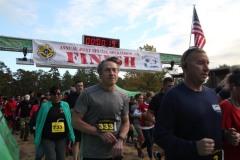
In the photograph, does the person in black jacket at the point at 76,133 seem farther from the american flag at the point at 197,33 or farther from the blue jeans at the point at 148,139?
the american flag at the point at 197,33

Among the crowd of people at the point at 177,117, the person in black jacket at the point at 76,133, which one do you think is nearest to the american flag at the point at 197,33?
the person in black jacket at the point at 76,133

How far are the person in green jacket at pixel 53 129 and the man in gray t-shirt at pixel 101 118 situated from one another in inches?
103

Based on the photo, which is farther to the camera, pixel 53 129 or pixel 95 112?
pixel 53 129

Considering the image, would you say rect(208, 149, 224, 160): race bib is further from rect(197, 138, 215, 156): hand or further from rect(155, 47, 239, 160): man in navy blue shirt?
rect(197, 138, 215, 156): hand

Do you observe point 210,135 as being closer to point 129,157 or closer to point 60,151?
point 60,151

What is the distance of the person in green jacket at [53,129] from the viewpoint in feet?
19.5

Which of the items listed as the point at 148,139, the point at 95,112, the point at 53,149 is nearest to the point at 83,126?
the point at 95,112

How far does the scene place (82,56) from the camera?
16.8 metres

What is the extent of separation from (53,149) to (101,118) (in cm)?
286

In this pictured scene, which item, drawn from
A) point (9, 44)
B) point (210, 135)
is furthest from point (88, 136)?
point (9, 44)

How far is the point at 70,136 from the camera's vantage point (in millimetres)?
6262

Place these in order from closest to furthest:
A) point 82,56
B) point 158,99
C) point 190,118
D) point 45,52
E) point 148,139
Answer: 1. point 190,118
2. point 158,99
3. point 148,139
4. point 45,52
5. point 82,56

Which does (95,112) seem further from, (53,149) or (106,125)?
(53,149)

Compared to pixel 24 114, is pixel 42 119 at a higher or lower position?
higher
